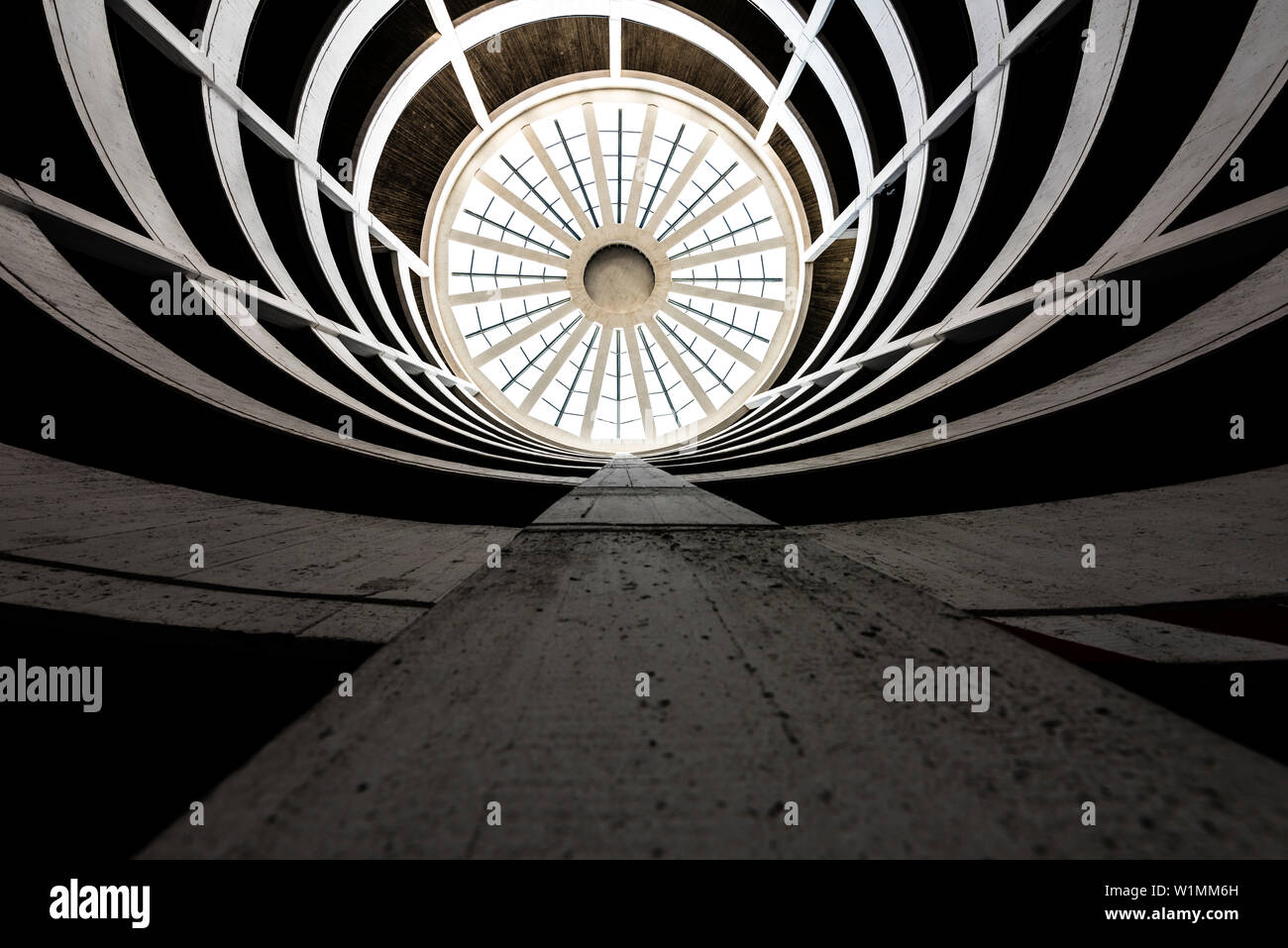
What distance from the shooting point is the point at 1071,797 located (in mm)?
890

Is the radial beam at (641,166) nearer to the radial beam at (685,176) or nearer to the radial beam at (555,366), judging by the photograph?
the radial beam at (685,176)

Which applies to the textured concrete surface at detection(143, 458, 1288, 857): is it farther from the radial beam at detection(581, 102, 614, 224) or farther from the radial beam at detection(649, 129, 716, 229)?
the radial beam at detection(581, 102, 614, 224)

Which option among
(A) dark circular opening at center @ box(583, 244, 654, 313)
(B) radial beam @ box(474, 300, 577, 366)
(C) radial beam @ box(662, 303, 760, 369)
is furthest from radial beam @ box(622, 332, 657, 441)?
(B) radial beam @ box(474, 300, 577, 366)

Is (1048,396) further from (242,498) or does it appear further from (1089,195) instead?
(242,498)

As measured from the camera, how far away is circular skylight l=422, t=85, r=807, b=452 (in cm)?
1992

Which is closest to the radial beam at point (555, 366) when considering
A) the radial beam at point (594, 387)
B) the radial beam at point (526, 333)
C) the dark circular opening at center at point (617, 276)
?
the radial beam at point (526, 333)

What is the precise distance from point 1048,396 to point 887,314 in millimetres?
6043

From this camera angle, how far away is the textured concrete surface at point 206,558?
232cm

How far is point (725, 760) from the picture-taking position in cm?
101

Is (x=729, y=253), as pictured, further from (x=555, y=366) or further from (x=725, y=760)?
(x=725, y=760)

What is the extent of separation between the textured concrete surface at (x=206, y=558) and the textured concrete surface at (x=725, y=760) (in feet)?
4.09

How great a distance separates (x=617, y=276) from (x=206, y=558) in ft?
71.5
